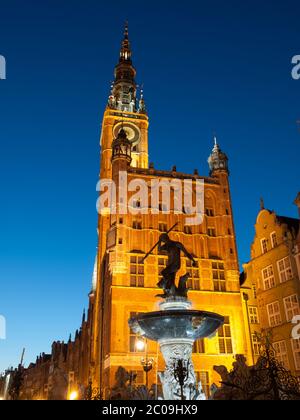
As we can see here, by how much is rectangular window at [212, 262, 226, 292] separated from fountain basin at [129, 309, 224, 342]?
18241 mm

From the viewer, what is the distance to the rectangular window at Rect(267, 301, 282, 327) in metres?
27.8

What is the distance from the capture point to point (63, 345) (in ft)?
211

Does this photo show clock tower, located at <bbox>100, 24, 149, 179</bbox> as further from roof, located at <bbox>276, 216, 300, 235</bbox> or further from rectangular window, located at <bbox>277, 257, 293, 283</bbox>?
rectangular window, located at <bbox>277, 257, 293, 283</bbox>

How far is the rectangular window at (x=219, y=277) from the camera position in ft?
108

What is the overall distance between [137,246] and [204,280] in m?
6.23

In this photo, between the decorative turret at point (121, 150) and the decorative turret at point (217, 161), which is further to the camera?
the decorative turret at point (217, 161)

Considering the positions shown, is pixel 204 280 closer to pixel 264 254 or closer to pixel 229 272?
pixel 229 272

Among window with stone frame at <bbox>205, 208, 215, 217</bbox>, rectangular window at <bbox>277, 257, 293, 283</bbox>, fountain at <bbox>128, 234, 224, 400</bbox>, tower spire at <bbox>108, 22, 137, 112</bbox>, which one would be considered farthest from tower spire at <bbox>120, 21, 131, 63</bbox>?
fountain at <bbox>128, 234, 224, 400</bbox>

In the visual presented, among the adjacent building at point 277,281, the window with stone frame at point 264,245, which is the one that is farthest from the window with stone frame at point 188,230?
the window with stone frame at point 264,245

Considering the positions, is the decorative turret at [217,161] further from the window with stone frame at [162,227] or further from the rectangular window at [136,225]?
the rectangular window at [136,225]

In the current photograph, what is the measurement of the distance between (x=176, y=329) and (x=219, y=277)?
19.8m

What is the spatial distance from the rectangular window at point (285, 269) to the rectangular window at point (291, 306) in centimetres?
132

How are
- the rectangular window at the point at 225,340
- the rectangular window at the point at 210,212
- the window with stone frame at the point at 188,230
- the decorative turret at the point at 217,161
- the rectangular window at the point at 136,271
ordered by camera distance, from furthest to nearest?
1. the decorative turret at the point at 217,161
2. the rectangular window at the point at 210,212
3. the window with stone frame at the point at 188,230
4. the rectangular window at the point at 136,271
5. the rectangular window at the point at 225,340
